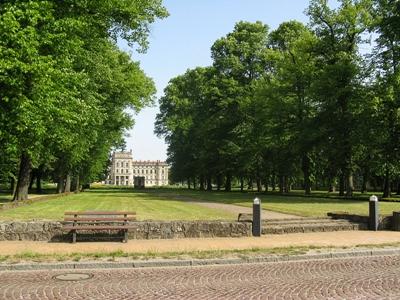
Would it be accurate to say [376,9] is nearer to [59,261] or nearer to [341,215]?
[341,215]

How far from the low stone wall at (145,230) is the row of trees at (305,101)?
2492 centimetres

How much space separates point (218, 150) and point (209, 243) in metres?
46.2

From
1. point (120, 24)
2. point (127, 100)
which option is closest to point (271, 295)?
point (120, 24)

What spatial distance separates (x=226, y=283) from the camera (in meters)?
9.79

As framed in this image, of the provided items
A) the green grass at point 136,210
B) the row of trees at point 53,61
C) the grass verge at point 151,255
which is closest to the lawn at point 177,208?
the green grass at point 136,210

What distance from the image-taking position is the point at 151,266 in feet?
39.2

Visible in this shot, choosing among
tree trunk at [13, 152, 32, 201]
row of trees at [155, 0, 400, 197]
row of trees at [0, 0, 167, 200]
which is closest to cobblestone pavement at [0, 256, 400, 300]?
row of trees at [0, 0, 167, 200]

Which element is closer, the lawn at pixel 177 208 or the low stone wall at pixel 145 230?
the low stone wall at pixel 145 230

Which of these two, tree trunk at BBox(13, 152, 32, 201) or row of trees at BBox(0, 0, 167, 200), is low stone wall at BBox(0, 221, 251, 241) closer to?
row of trees at BBox(0, 0, 167, 200)

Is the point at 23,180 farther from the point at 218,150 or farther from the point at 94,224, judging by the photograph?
the point at 218,150

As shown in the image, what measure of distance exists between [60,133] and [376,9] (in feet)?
104

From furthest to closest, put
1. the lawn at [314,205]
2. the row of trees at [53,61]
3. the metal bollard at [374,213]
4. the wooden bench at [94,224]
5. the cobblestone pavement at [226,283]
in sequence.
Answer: the lawn at [314,205]
the row of trees at [53,61]
the metal bollard at [374,213]
the wooden bench at [94,224]
the cobblestone pavement at [226,283]

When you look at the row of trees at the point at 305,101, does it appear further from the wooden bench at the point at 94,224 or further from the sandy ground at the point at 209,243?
the wooden bench at the point at 94,224

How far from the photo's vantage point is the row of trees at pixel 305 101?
3919 cm
